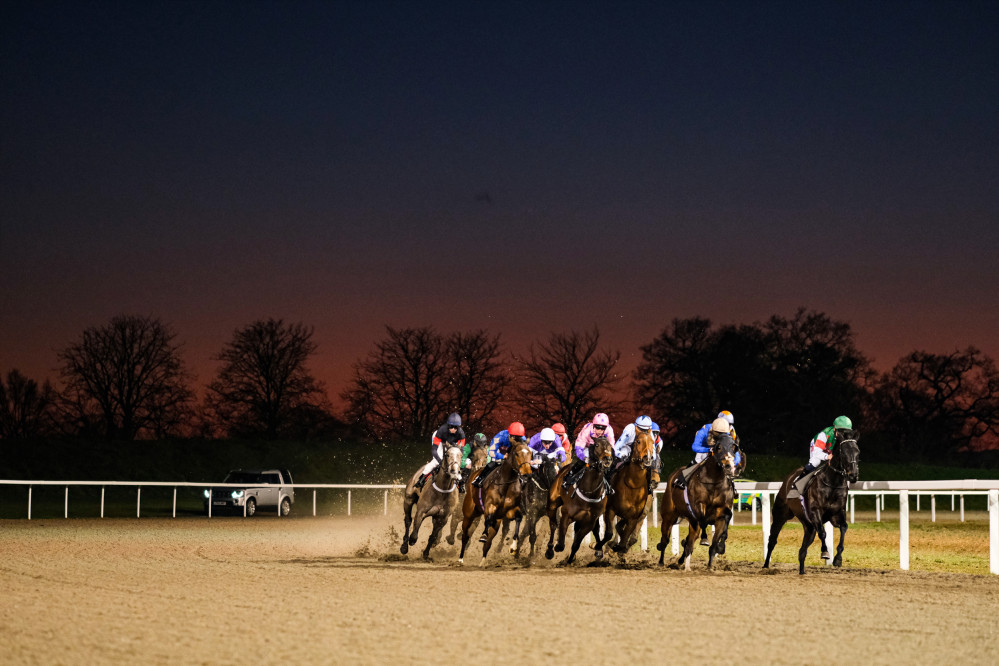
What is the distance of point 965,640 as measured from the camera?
742 centimetres

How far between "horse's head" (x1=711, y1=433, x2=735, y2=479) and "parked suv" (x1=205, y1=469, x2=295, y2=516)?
1948 centimetres

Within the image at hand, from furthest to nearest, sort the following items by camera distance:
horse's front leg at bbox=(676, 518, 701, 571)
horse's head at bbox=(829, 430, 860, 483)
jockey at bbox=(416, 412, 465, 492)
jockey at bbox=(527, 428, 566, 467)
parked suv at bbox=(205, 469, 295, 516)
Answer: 1. parked suv at bbox=(205, 469, 295, 516)
2. jockey at bbox=(527, 428, 566, 467)
3. jockey at bbox=(416, 412, 465, 492)
4. horse's front leg at bbox=(676, 518, 701, 571)
5. horse's head at bbox=(829, 430, 860, 483)

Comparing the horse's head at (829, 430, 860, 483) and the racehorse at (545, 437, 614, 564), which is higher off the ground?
the horse's head at (829, 430, 860, 483)

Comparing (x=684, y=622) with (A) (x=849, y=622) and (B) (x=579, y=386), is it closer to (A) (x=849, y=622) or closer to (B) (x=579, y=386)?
(A) (x=849, y=622)

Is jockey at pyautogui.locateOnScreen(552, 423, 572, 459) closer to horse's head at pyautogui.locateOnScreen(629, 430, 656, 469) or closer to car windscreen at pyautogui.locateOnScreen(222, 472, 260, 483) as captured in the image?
horse's head at pyautogui.locateOnScreen(629, 430, 656, 469)

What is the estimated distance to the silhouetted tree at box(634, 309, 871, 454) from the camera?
54031 mm

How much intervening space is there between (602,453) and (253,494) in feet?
62.8

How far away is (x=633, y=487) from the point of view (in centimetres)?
1282

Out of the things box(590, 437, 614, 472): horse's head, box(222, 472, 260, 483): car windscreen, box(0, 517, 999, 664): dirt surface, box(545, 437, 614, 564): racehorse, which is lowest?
box(222, 472, 260, 483): car windscreen

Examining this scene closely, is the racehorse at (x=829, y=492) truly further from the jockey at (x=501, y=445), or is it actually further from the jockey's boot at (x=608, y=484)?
the jockey at (x=501, y=445)

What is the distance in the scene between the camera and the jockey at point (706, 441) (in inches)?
488

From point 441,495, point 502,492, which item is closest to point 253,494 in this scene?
point 441,495

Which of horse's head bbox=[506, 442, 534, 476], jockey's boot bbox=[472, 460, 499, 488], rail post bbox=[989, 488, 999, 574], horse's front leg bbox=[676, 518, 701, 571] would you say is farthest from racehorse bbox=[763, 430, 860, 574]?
jockey's boot bbox=[472, 460, 499, 488]

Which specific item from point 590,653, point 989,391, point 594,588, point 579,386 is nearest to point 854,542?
point 594,588
